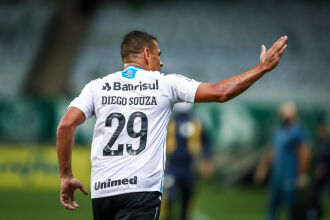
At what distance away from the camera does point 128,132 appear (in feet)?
14.0

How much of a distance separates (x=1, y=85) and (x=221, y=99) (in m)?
24.1

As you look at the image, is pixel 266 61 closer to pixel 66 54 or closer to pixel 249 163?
pixel 249 163

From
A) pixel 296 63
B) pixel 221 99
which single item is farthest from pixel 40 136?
pixel 221 99

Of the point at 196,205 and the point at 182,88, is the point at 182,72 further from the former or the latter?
the point at 182,88

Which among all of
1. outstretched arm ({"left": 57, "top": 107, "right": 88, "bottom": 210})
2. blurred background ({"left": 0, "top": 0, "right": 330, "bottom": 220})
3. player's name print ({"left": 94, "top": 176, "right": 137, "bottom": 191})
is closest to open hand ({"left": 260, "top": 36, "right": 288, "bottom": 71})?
player's name print ({"left": 94, "top": 176, "right": 137, "bottom": 191})

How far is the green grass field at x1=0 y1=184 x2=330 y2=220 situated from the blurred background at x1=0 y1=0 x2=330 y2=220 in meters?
0.04

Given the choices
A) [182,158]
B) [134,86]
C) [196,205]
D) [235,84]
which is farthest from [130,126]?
[196,205]

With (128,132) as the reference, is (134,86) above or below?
above

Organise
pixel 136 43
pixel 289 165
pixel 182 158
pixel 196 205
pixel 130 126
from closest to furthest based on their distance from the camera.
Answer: pixel 130 126 < pixel 136 43 < pixel 182 158 < pixel 289 165 < pixel 196 205

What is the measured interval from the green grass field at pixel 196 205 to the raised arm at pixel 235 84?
26.0 ft

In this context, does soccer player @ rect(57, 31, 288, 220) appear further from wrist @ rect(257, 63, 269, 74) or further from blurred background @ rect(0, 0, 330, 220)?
blurred background @ rect(0, 0, 330, 220)

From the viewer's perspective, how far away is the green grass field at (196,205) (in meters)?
12.2

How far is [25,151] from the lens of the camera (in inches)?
711

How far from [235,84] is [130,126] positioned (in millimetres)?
795
